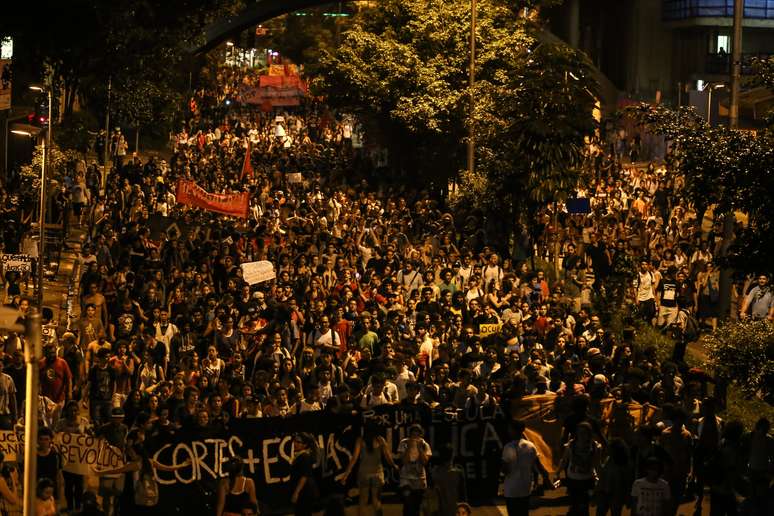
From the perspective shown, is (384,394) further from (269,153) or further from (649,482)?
(269,153)

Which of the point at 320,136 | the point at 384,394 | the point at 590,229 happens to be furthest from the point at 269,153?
the point at 384,394

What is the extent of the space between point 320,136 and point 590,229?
24.5m

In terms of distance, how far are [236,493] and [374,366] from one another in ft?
15.3

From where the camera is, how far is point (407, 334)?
2142 cm

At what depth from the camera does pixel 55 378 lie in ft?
61.1

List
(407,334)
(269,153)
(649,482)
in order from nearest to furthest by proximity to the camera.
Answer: (649,482) → (407,334) → (269,153)

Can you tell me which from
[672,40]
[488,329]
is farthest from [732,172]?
[672,40]

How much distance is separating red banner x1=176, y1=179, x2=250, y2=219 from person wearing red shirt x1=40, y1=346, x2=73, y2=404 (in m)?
11.0

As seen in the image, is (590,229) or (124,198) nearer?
(590,229)

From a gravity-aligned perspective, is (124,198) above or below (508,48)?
below

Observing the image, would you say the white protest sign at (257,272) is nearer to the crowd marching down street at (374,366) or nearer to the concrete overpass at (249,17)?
the crowd marching down street at (374,366)

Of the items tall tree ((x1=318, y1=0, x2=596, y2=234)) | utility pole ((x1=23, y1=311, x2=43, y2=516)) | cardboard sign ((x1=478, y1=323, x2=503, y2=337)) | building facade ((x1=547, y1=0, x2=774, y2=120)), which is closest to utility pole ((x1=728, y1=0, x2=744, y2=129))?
cardboard sign ((x1=478, y1=323, x2=503, y2=337))

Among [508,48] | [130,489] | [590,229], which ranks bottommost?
[130,489]

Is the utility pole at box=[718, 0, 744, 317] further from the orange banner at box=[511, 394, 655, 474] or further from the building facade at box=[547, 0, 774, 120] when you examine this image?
the building facade at box=[547, 0, 774, 120]
